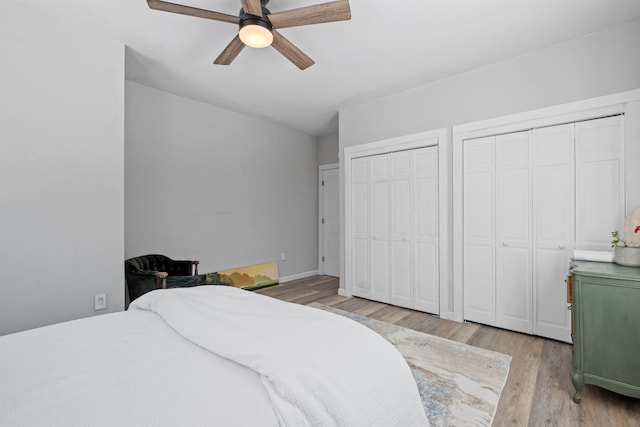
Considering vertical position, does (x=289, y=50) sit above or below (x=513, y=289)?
above

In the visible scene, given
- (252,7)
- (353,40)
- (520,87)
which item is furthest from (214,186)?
(520,87)

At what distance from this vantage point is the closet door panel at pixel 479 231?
3080mm

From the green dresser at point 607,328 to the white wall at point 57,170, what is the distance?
338 centimetres

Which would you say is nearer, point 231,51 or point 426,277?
point 231,51

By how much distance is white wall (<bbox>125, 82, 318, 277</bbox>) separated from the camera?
140 inches

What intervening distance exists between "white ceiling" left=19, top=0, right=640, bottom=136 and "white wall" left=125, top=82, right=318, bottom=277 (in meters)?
0.48

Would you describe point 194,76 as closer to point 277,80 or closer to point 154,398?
point 277,80

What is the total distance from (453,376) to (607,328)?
0.96 m

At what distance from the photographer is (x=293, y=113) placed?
4.51 meters

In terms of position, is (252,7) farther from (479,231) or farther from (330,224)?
(330,224)

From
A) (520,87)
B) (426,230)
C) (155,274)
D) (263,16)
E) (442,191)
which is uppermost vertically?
(263,16)

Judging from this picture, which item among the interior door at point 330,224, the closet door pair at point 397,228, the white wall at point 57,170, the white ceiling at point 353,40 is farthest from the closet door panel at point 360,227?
the white wall at point 57,170

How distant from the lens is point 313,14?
1.94 m

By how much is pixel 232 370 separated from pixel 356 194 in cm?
337
